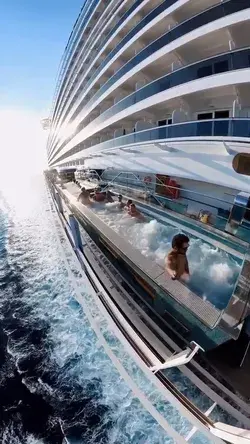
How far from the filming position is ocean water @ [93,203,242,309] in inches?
157

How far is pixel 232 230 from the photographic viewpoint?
5.43 meters

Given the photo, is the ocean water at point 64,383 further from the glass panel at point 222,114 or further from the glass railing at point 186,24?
the glass railing at point 186,24

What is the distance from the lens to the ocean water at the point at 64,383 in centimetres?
346

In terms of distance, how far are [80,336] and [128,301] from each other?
1627 millimetres

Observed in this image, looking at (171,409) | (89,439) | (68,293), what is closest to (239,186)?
(171,409)

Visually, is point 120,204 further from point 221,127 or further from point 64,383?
point 64,383

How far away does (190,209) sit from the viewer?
7.43m

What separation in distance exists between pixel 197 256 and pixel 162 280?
118 cm

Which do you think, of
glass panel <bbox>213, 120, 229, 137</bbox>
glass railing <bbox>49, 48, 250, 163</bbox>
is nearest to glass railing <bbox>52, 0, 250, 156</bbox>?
glass railing <bbox>49, 48, 250, 163</bbox>

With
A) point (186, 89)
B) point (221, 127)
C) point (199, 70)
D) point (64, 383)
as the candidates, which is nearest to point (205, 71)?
point (199, 70)

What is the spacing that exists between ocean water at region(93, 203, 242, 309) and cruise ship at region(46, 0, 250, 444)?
1.1 inches

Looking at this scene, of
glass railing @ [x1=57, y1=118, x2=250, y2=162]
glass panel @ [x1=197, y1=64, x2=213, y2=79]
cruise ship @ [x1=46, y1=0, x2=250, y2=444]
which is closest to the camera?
cruise ship @ [x1=46, y1=0, x2=250, y2=444]

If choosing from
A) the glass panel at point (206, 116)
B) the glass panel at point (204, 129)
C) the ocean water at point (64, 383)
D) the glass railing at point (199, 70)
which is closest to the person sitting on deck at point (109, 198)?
the ocean water at point (64, 383)

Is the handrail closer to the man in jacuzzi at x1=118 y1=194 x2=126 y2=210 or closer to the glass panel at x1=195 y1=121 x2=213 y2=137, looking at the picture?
the glass panel at x1=195 y1=121 x2=213 y2=137
